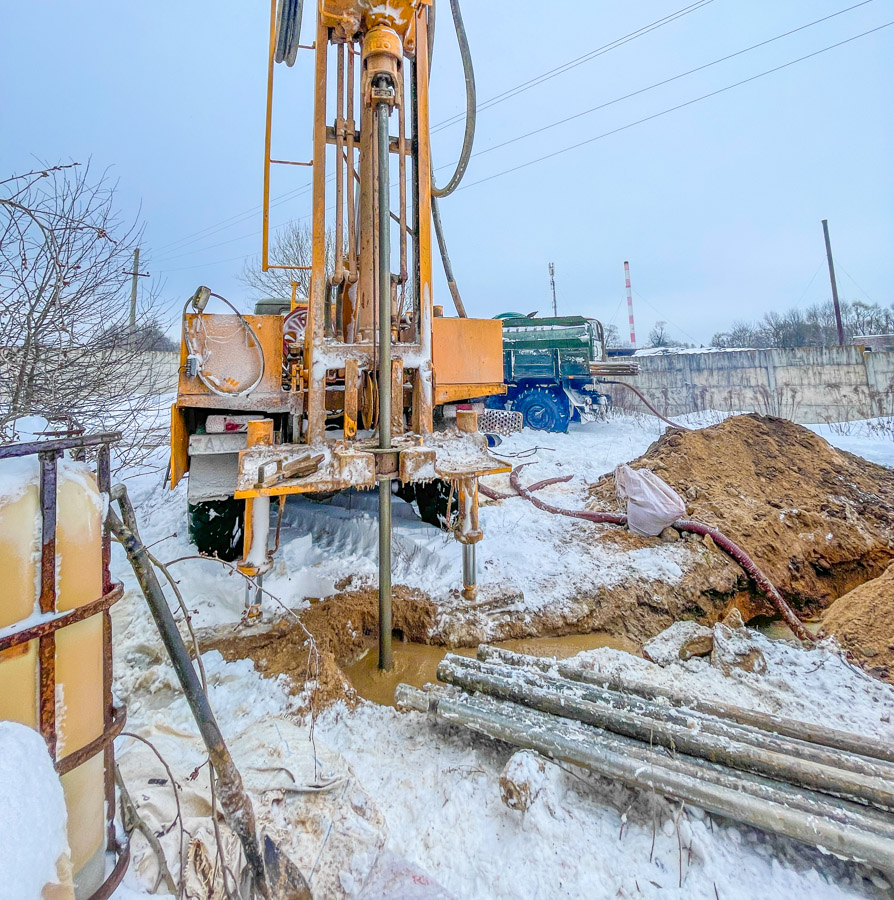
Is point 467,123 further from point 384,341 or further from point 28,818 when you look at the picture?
point 28,818

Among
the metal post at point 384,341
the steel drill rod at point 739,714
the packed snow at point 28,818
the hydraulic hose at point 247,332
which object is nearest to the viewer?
the packed snow at point 28,818

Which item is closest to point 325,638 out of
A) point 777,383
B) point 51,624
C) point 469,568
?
point 469,568

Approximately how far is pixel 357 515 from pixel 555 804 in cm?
378

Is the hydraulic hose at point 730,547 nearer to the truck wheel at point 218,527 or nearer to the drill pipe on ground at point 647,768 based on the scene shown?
the drill pipe on ground at point 647,768

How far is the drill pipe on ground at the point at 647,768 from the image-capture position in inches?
60.2

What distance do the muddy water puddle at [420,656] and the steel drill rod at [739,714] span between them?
0.75 metres

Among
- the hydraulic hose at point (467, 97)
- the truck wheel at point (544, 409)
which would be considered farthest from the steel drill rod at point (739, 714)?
the truck wheel at point (544, 409)

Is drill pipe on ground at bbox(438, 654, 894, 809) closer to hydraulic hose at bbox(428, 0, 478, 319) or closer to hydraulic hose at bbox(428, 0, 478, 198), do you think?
hydraulic hose at bbox(428, 0, 478, 319)

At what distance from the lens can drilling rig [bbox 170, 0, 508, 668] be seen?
2.95m

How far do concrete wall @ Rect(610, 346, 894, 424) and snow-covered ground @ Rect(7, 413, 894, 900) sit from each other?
15.7 meters

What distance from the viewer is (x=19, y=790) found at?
88 cm

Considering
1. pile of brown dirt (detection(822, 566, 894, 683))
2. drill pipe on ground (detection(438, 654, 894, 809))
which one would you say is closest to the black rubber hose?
drill pipe on ground (detection(438, 654, 894, 809))

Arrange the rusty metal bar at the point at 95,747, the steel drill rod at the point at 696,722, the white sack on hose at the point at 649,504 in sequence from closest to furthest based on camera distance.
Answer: the rusty metal bar at the point at 95,747 → the steel drill rod at the point at 696,722 → the white sack on hose at the point at 649,504

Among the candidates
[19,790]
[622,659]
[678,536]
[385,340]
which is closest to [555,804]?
[622,659]
